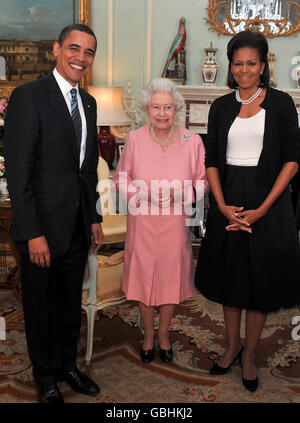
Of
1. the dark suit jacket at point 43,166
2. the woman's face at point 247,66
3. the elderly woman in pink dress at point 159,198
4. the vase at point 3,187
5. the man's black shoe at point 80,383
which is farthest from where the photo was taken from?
the vase at point 3,187

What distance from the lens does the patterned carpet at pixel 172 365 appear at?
7.72ft

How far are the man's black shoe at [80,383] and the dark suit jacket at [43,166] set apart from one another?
2.45 ft

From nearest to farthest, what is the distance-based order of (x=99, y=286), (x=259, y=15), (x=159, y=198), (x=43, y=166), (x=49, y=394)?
(x=43, y=166)
(x=49, y=394)
(x=159, y=198)
(x=99, y=286)
(x=259, y=15)

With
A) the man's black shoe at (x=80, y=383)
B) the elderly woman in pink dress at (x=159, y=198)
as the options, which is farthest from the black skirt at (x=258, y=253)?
the man's black shoe at (x=80, y=383)

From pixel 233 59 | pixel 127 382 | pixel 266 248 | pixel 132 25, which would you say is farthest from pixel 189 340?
pixel 132 25

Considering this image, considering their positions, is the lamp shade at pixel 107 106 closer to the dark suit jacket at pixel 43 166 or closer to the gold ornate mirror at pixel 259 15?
the gold ornate mirror at pixel 259 15

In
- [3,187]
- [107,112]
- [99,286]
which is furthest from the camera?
[107,112]

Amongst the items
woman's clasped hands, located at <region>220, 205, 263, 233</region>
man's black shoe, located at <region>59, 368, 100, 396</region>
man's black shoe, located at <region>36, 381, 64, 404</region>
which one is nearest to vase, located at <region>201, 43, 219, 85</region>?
woman's clasped hands, located at <region>220, 205, 263, 233</region>

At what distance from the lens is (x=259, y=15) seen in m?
4.94

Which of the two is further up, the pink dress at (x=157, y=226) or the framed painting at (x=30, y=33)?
the framed painting at (x=30, y=33)

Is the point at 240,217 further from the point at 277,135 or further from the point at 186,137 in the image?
the point at 186,137

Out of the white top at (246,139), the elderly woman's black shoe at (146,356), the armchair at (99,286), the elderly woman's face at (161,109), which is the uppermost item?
the elderly woman's face at (161,109)

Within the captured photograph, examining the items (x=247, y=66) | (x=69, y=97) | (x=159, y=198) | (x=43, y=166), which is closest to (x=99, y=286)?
(x=159, y=198)

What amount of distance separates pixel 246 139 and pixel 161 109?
513 millimetres
